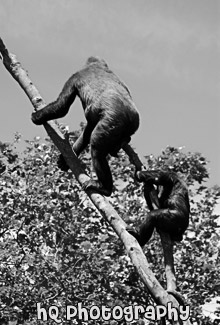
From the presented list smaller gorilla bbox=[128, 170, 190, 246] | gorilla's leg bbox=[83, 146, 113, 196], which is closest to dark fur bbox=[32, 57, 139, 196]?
gorilla's leg bbox=[83, 146, 113, 196]

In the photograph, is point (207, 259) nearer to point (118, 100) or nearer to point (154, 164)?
point (154, 164)

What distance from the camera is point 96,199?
3996 millimetres

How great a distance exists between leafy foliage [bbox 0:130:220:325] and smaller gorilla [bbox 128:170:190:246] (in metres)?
4.72

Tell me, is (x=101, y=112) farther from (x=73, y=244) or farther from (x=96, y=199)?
(x=73, y=244)

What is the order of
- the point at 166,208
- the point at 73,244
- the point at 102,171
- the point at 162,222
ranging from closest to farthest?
the point at 162,222
the point at 166,208
the point at 102,171
the point at 73,244

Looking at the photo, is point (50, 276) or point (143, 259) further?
point (50, 276)

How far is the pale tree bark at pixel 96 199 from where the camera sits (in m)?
3.23

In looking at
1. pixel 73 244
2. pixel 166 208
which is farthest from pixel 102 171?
pixel 73 244

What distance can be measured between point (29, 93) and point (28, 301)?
20.8ft

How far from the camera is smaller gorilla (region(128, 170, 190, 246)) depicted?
14.3 feet

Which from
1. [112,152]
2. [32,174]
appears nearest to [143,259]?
[112,152]

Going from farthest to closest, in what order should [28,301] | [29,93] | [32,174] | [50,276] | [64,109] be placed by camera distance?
[32,174] → [28,301] → [50,276] → [64,109] → [29,93]

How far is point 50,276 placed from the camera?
9.37 m

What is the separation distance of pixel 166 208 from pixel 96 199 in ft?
2.62
